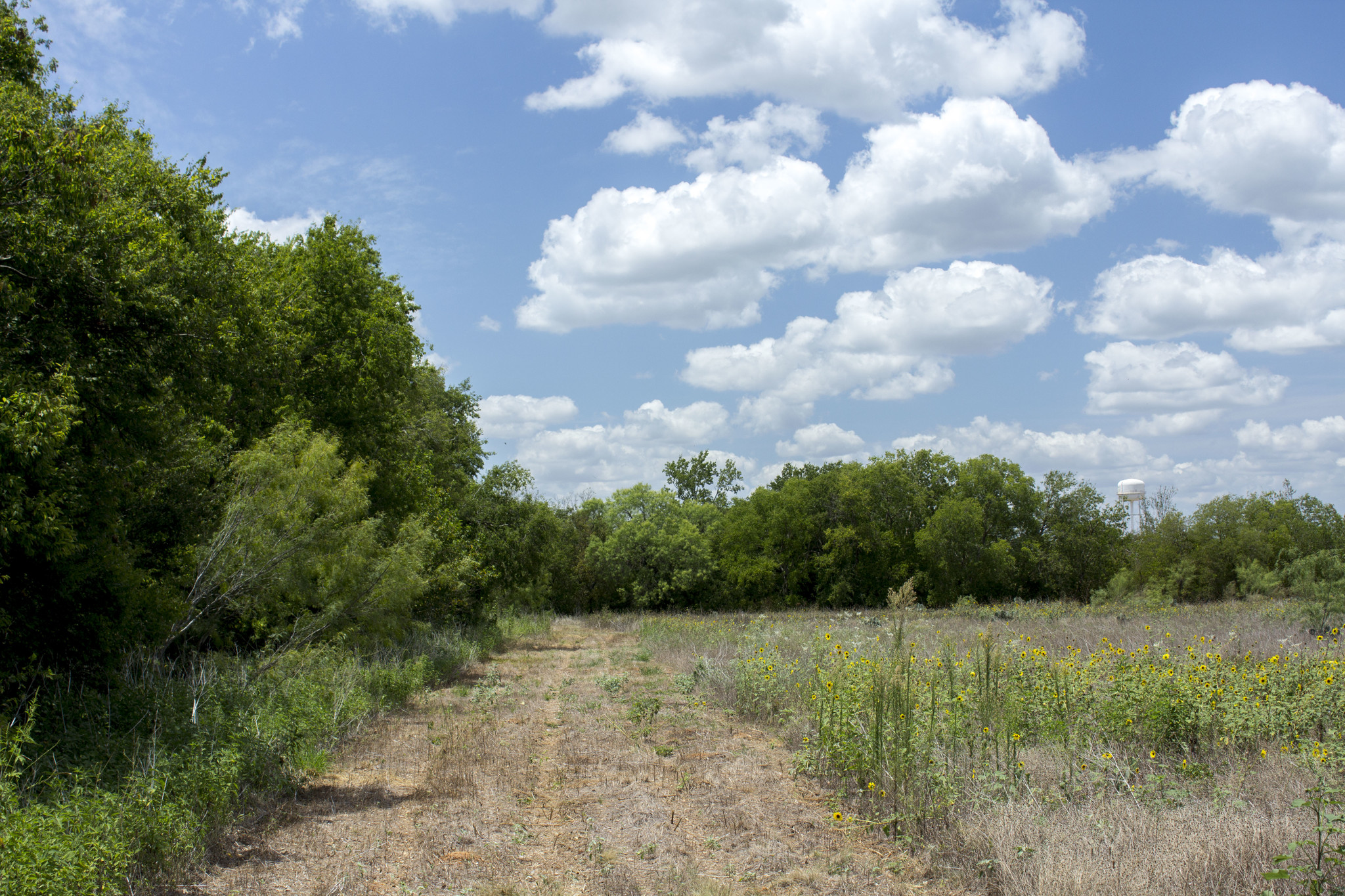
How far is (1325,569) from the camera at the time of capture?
80.5ft

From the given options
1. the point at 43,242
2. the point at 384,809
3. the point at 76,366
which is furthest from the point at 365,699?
the point at 43,242

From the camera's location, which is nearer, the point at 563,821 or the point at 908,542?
the point at 563,821

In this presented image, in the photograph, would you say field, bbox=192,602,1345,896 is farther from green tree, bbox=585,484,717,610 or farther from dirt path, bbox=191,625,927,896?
green tree, bbox=585,484,717,610

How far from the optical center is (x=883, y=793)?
6.51 meters

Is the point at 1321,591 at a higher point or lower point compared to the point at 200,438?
lower

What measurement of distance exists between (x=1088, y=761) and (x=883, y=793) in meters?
1.58

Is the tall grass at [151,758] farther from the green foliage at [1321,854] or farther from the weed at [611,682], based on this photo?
the green foliage at [1321,854]

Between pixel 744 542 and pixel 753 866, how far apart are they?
45.0 metres

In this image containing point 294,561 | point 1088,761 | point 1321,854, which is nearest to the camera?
point 1321,854

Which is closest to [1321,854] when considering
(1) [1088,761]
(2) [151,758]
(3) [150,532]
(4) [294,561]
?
(1) [1088,761]

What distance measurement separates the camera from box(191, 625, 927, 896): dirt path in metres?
5.72

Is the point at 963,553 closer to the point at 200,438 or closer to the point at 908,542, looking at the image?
the point at 908,542

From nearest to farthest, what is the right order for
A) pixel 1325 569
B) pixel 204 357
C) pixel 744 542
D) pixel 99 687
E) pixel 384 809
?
pixel 384 809 → pixel 99 687 → pixel 204 357 → pixel 1325 569 → pixel 744 542

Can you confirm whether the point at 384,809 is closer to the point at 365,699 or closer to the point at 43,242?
the point at 365,699
